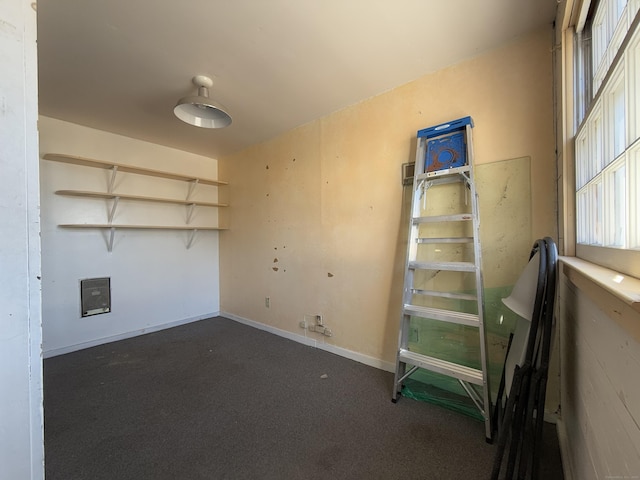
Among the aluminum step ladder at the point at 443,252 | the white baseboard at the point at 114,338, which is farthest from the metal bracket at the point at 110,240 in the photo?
the aluminum step ladder at the point at 443,252

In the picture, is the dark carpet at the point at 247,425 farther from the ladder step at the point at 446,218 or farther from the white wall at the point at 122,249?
the ladder step at the point at 446,218

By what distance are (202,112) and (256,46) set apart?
0.67 m

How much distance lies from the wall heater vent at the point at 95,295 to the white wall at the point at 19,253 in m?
2.57

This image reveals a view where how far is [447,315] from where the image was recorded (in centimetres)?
175

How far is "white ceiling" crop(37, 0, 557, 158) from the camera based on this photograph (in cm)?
144

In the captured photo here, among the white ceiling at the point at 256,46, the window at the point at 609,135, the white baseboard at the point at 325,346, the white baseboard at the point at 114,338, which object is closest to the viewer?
the window at the point at 609,135

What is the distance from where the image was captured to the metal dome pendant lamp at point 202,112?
76.6 inches

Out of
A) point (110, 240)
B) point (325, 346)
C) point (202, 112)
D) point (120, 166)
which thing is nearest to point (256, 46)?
point (202, 112)

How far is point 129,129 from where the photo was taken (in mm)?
2953

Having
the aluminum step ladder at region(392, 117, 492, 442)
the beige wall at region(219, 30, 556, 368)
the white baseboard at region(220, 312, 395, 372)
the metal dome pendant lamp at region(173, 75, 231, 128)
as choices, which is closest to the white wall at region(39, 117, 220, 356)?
the beige wall at region(219, 30, 556, 368)

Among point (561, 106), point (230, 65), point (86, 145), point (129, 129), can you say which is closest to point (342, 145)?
point (230, 65)

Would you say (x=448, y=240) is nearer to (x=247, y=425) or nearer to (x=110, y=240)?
(x=247, y=425)

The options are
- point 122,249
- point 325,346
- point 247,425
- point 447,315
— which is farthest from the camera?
point 122,249

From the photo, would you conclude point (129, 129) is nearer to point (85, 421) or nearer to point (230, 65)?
point (230, 65)
